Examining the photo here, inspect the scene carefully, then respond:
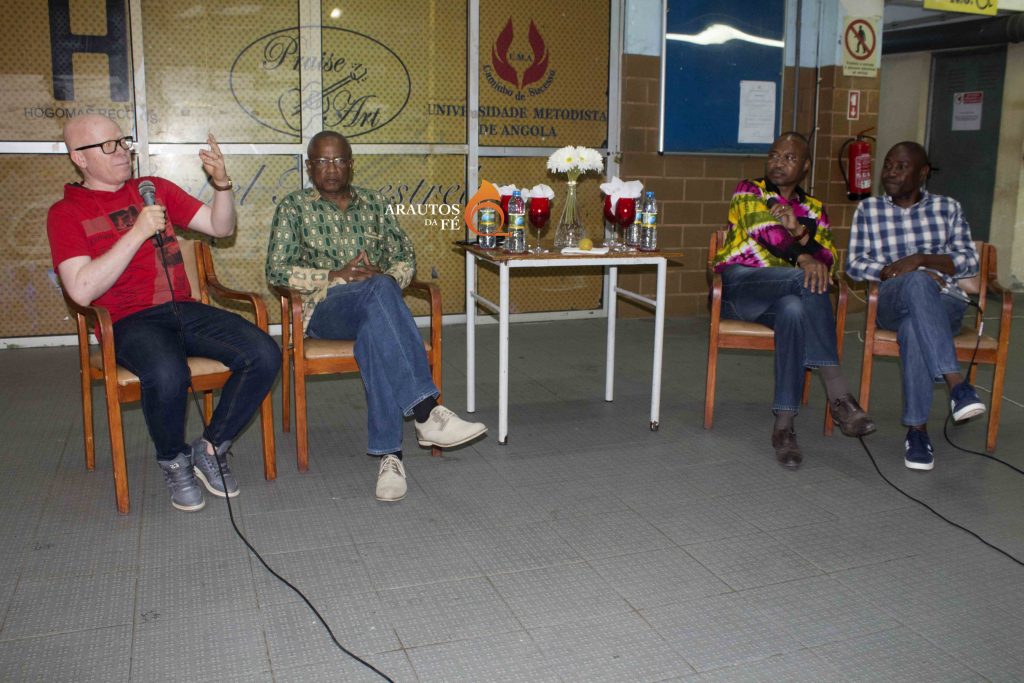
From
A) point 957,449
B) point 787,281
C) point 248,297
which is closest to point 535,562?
point 248,297

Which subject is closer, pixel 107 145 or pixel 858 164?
pixel 107 145

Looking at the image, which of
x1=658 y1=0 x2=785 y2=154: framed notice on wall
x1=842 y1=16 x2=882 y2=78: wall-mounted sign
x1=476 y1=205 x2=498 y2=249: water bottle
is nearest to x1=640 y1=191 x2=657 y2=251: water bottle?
x1=476 y1=205 x2=498 y2=249: water bottle

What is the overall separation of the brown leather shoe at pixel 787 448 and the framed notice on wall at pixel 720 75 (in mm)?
3094

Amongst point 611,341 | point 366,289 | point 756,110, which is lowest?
point 611,341

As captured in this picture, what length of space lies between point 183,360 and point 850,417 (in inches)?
91.3

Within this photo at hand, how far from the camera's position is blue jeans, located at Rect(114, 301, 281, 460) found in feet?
8.45

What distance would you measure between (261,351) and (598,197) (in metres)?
3.53

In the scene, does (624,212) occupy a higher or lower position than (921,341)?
higher

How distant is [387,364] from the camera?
112 inches

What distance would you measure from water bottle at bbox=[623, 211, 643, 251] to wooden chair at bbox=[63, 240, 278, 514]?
1516 millimetres

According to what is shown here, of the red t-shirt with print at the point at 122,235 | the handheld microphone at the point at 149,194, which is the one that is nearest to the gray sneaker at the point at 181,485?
the red t-shirt with print at the point at 122,235

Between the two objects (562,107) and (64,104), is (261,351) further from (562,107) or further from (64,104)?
(562,107)

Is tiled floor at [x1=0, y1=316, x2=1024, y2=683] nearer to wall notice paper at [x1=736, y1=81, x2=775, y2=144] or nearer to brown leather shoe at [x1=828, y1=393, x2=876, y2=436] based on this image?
brown leather shoe at [x1=828, y1=393, x2=876, y2=436]

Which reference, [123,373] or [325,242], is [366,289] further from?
[123,373]
